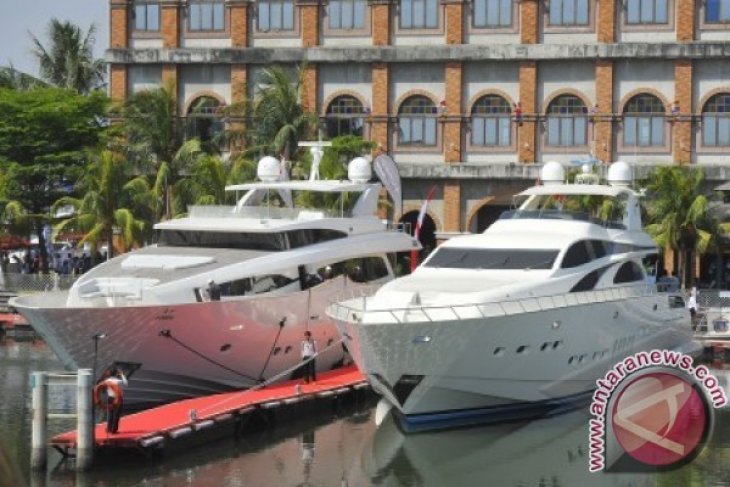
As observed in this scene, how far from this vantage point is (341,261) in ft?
118

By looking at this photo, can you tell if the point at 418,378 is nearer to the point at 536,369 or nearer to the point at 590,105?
the point at 536,369

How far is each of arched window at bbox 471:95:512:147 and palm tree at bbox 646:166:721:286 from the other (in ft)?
29.2

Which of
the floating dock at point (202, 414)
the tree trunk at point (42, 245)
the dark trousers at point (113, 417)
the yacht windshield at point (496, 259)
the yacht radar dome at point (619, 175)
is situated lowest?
the floating dock at point (202, 414)

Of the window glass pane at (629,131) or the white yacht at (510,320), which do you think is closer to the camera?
the white yacht at (510,320)

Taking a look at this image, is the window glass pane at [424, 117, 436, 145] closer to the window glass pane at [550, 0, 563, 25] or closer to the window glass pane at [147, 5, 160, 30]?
the window glass pane at [550, 0, 563, 25]

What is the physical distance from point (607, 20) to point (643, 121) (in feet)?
13.6

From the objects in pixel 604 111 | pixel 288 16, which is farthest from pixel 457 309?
pixel 288 16

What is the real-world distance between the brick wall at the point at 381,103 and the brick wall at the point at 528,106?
5343 mm

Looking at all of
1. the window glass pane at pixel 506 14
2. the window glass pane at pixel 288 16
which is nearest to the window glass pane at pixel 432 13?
the window glass pane at pixel 506 14

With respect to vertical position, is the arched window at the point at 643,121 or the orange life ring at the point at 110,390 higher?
the arched window at the point at 643,121

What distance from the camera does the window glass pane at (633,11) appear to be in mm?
57000

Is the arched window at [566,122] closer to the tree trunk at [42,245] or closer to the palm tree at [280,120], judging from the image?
the palm tree at [280,120]

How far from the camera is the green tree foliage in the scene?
57906mm

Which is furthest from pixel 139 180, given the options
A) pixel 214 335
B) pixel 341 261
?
pixel 214 335
